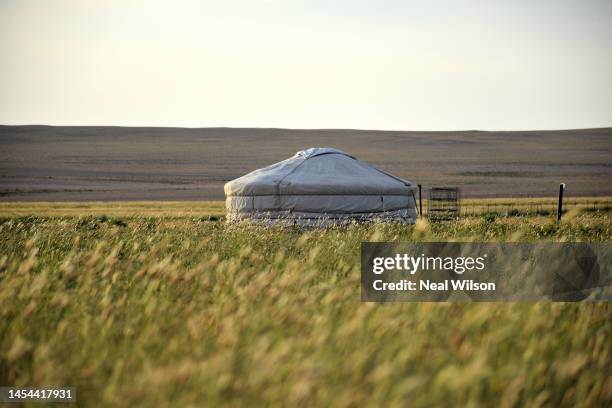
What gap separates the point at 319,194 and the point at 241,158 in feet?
181

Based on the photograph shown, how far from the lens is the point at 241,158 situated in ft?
227

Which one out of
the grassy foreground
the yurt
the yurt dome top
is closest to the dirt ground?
the yurt dome top

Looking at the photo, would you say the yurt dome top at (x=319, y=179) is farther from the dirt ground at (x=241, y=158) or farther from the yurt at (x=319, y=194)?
the dirt ground at (x=241, y=158)

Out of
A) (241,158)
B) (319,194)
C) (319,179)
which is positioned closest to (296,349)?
(319,194)

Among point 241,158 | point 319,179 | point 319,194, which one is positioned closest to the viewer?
point 319,194

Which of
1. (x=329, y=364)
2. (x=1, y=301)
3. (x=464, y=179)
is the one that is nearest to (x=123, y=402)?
(x=329, y=364)

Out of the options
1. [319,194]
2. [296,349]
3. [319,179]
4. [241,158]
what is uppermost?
[241,158]

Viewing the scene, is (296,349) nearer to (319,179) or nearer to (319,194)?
(319,194)

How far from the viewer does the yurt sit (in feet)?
47.2

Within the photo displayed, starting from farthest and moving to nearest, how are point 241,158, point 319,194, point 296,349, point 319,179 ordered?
point 241,158 < point 319,179 < point 319,194 < point 296,349

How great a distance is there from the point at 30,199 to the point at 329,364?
3857 centimetres

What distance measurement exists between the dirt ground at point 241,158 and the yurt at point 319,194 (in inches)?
941

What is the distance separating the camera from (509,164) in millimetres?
63562

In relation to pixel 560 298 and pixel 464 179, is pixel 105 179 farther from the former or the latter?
pixel 560 298
